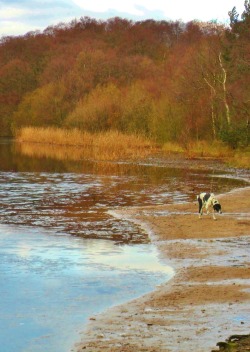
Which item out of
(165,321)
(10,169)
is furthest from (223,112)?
(165,321)

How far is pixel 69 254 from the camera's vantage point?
13.9 m

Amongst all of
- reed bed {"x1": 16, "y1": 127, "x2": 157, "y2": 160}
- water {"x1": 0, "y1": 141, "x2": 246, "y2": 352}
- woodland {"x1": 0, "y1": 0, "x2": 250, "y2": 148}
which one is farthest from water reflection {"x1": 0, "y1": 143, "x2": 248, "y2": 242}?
woodland {"x1": 0, "y1": 0, "x2": 250, "y2": 148}

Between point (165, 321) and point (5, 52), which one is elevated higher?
point (5, 52)

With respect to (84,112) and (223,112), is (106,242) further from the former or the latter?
(84,112)

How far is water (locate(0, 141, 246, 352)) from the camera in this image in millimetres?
9242

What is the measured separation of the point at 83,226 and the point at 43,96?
72124mm

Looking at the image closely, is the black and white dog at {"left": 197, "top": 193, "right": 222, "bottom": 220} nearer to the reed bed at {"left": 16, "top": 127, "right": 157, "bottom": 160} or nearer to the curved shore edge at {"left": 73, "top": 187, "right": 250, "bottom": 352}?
the curved shore edge at {"left": 73, "top": 187, "right": 250, "bottom": 352}

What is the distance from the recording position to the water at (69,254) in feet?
30.3

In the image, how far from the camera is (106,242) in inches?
609

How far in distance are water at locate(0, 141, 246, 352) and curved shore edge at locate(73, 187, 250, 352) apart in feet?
1.16

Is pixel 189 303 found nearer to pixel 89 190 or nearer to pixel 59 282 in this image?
pixel 59 282

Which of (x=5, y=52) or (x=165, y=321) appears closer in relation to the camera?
(x=165, y=321)

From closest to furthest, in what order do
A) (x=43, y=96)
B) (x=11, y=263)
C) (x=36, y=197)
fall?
1. (x=11, y=263)
2. (x=36, y=197)
3. (x=43, y=96)

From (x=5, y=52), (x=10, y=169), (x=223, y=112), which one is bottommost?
(x=10, y=169)
